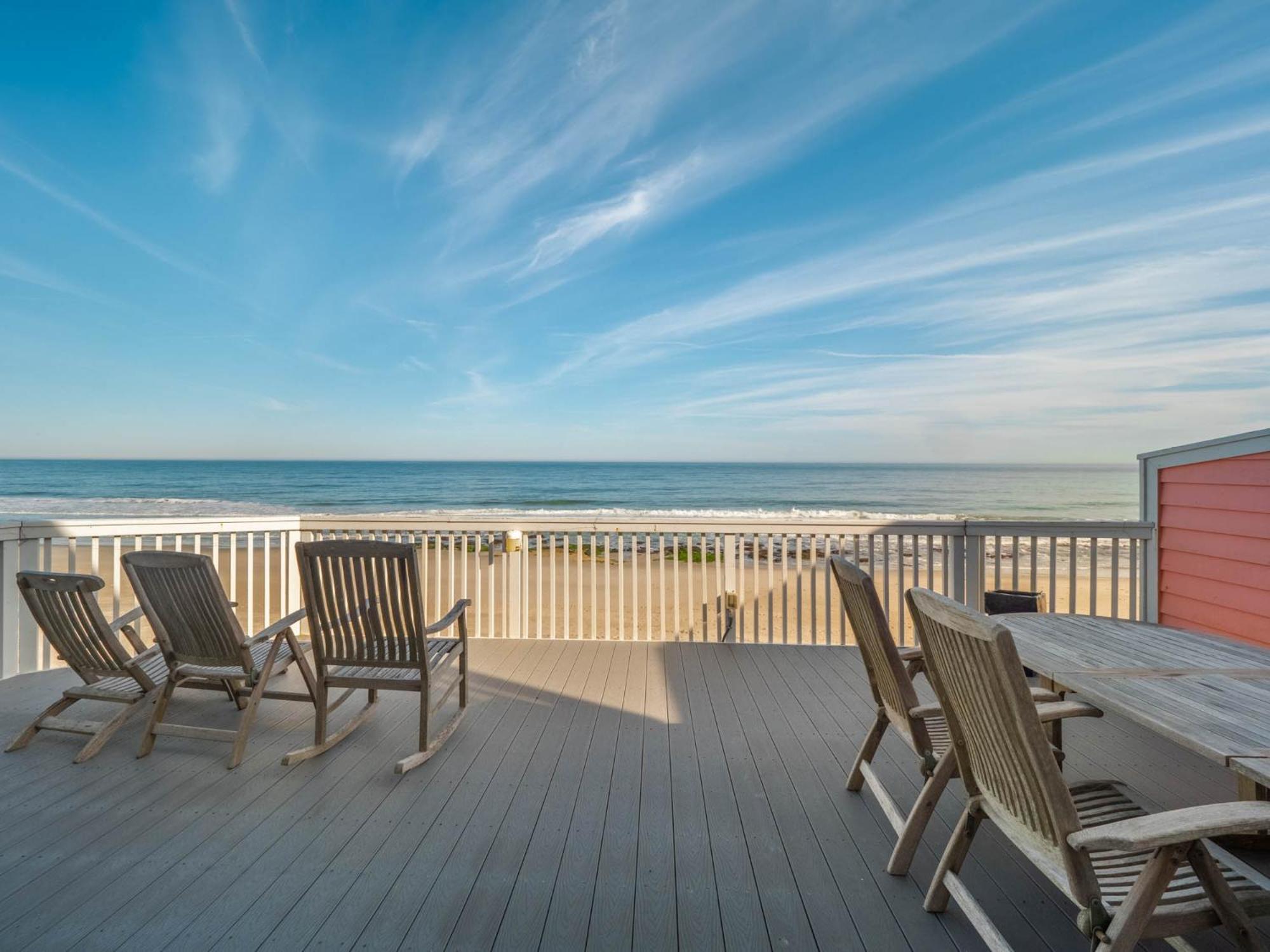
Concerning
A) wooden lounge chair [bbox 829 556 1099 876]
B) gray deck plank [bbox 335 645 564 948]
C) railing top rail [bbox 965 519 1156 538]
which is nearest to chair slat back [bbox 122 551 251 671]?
gray deck plank [bbox 335 645 564 948]

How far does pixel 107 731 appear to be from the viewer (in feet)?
8.18

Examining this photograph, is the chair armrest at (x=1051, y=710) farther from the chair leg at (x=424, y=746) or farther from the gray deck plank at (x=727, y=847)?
the chair leg at (x=424, y=746)

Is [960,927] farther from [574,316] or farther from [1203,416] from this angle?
[1203,416]

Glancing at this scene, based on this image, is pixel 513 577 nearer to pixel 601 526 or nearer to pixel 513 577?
pixel 513 577

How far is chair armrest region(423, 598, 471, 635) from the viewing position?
2645mm

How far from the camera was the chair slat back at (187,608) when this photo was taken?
2.52m

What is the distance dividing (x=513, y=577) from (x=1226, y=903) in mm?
4046

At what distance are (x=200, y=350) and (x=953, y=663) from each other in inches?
923

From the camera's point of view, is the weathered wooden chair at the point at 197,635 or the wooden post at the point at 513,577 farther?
the wooden post at the point at 513,577

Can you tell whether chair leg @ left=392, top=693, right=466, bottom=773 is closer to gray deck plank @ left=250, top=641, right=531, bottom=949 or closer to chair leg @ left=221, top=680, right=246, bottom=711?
gray deck plank @ left=250, top=641, right=531, bottom=949

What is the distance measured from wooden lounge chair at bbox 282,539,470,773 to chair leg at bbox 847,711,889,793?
5.63ft

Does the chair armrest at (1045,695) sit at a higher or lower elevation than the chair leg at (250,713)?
higher

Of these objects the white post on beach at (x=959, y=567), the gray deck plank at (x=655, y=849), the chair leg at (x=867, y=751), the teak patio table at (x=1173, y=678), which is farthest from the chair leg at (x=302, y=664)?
the white post on beach at (x=959, y=567)

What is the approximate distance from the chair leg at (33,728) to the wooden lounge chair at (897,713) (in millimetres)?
3401
